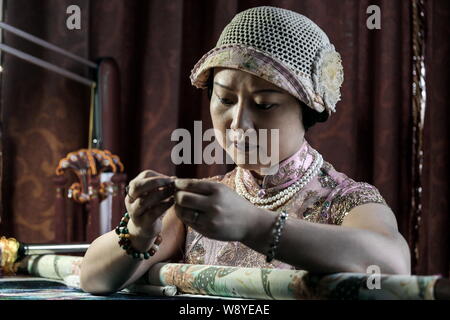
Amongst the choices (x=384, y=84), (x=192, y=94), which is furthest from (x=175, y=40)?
(x=384, y=84)

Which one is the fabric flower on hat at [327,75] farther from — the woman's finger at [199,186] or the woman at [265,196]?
the woman's finger at [199,186]

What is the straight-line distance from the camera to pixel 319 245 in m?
0.83

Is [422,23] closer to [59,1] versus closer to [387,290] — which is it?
[59,1]

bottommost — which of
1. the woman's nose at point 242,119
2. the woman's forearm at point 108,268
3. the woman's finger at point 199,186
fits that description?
the woman's forearm at point 108,268

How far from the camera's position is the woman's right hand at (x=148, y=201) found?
0.81 metres

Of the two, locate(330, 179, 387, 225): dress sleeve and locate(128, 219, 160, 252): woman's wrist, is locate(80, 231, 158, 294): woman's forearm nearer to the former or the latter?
locate(128, 219, 160, 252): woman's wrist

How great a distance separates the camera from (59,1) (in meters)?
1.96

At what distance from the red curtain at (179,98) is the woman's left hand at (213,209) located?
3.97 ft

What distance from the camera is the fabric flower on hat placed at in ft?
3.36

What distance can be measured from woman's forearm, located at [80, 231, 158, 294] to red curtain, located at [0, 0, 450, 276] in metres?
1.01

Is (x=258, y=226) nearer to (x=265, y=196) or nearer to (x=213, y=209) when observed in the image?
(x=213, y=209)

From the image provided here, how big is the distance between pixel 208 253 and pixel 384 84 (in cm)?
109

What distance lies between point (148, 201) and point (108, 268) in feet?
0.60

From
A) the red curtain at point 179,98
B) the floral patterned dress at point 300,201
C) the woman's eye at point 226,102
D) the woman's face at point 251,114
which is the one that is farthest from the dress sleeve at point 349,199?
the red curtain at point 179,98
